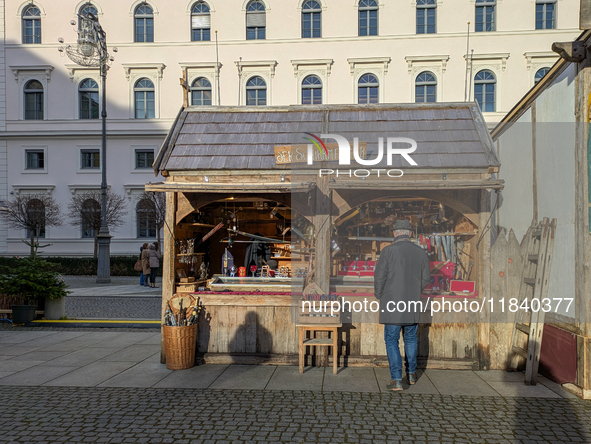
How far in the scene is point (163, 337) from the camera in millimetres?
6805

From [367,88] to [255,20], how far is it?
7.62m

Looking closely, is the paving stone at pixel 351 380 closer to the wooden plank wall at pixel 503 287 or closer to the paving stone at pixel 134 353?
the wooden plank wall at pixel 503 287

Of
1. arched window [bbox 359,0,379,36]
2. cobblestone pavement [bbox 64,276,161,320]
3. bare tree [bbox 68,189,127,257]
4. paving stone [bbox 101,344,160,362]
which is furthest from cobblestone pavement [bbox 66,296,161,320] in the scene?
arched window [bbox 359,0,379,36]

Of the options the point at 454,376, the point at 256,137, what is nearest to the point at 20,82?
the point at 256,137

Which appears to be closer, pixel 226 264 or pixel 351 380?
pixel 351 380

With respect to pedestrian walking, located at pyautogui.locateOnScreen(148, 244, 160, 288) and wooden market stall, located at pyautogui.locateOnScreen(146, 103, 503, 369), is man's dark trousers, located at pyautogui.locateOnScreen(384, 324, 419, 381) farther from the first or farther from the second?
pedestrian walking, located at pyautogui.locateOnScreen(148, 244, 160, 288)

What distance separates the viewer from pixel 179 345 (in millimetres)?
6500

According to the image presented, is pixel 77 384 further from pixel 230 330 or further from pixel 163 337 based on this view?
pixel 230 330

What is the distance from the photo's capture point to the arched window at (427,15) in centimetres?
2673

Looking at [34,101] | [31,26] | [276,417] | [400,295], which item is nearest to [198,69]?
[34,101]

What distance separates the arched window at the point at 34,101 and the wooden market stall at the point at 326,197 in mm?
25537

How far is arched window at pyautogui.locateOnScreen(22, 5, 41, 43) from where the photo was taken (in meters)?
→ 28.5

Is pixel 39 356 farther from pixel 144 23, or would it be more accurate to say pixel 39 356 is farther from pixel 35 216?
pixel 144 23

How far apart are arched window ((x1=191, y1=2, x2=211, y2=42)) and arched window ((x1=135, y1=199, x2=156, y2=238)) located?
10254 millimetres
